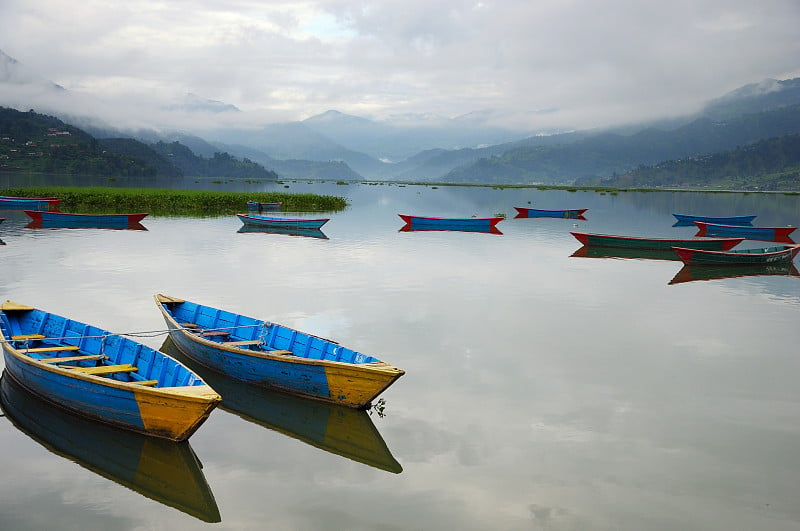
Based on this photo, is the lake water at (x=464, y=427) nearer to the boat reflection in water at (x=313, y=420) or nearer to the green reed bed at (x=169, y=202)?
the boat reflection in water at (x=313, y=420)

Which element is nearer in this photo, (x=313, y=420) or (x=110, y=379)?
(x=110, y=379)

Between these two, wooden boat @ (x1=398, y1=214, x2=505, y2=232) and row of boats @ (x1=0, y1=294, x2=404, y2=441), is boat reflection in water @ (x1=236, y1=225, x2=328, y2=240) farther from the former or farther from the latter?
row of boats @ (x1=0, y1=294, x2=404, y2=441)

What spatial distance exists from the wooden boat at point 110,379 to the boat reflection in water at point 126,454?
0.89 ft

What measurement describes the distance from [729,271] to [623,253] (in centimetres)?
918

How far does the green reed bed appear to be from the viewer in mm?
76438

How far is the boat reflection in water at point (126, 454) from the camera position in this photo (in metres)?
11.9

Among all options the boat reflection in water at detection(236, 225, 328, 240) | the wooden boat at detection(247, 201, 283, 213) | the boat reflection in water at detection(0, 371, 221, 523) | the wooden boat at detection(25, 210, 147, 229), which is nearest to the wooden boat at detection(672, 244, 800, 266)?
the boat reflection in water at detection(236, 225, 328, 240)

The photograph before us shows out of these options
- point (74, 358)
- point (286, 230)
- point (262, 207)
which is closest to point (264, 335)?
point (74, 358)

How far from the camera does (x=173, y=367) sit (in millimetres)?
14086

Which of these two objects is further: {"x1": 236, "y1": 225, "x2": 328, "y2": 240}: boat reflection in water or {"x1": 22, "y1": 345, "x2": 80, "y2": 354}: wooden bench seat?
{"x1": 236, "y1": 225, "x2": 328, "y2": 240}: boat reflection in water

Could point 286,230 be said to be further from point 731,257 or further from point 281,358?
point 281,358

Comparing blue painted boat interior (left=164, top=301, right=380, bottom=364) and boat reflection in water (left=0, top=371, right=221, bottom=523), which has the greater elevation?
blue painted boat interior (left=164, top=301, right=380, bottom=364)

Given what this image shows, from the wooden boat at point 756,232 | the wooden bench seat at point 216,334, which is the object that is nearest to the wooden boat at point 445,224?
the wooden boat at point 756,232

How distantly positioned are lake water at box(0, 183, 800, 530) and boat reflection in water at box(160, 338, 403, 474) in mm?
56
